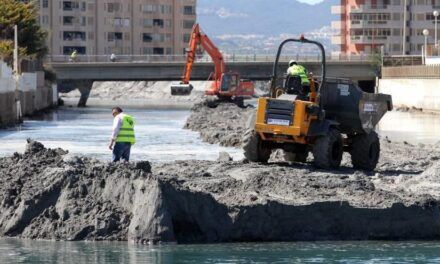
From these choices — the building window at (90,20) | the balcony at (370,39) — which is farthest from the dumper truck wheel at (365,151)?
the building window at (90,20)

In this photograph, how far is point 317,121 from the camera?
28.1m

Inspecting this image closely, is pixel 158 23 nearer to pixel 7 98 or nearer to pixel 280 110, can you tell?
pixel 7 98

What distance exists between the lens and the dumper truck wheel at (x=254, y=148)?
1136 inches

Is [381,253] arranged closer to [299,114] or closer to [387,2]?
[299,114]

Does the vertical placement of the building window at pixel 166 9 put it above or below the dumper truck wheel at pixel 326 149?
above

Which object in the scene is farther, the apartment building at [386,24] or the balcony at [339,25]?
the balcony at [339,25]

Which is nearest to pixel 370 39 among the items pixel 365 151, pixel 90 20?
pixel 90 20

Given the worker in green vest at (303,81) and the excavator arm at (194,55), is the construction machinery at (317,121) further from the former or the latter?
the excavator arm at (194,55)

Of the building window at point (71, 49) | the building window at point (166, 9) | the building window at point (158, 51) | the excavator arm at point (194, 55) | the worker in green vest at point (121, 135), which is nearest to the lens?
the worker in green vest at point (121, 135)

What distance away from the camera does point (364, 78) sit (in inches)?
4316

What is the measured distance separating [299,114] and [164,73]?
7987 cm

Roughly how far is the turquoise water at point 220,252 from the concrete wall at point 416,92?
51.4m

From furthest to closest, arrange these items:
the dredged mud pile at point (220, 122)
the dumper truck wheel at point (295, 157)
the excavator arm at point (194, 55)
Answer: the excavator arm at point (194, 55)
the dredged mud pile at point (220, 122)
the dumper truck wheel at point (295, 157)

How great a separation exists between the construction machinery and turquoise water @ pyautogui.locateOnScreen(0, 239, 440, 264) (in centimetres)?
735
